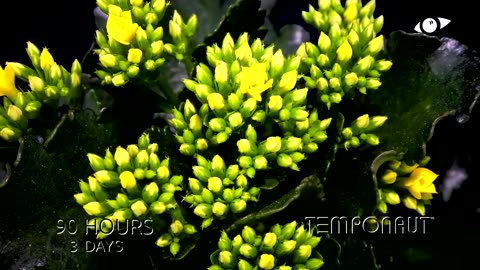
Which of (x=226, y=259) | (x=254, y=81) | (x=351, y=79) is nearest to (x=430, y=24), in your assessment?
(x=351, y=79)

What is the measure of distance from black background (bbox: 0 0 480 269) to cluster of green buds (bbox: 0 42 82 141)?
301 mm

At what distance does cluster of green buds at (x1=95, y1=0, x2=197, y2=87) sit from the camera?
90 cm

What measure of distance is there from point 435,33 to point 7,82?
2.14 ft

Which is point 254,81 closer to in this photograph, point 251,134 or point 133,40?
point 251,134

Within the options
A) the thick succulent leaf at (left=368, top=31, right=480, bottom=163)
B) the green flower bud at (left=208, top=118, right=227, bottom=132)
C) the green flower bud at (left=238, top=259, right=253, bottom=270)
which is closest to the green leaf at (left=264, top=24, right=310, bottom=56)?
the thick succulent leaf at (left=368, top=31, right=480, bottom=163)

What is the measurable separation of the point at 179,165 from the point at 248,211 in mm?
Answer: 111

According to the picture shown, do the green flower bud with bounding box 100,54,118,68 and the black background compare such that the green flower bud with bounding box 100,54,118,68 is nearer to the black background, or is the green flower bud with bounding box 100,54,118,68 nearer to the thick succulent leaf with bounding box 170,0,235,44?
the thick succulent leaf with bounding box 170,0,235,44

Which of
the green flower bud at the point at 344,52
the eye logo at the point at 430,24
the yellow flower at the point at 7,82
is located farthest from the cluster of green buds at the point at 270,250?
the eye logo at the point at 430,24

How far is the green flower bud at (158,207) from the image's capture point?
0.84 meters

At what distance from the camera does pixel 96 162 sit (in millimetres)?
875

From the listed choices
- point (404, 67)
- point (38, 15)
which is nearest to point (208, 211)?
point (404, 67)

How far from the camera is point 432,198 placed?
105 cm

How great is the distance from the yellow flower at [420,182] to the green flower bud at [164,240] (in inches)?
12.1

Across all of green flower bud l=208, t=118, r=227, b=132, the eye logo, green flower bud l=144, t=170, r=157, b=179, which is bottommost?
green flower bud l=144, t=170, r=157, b=179
